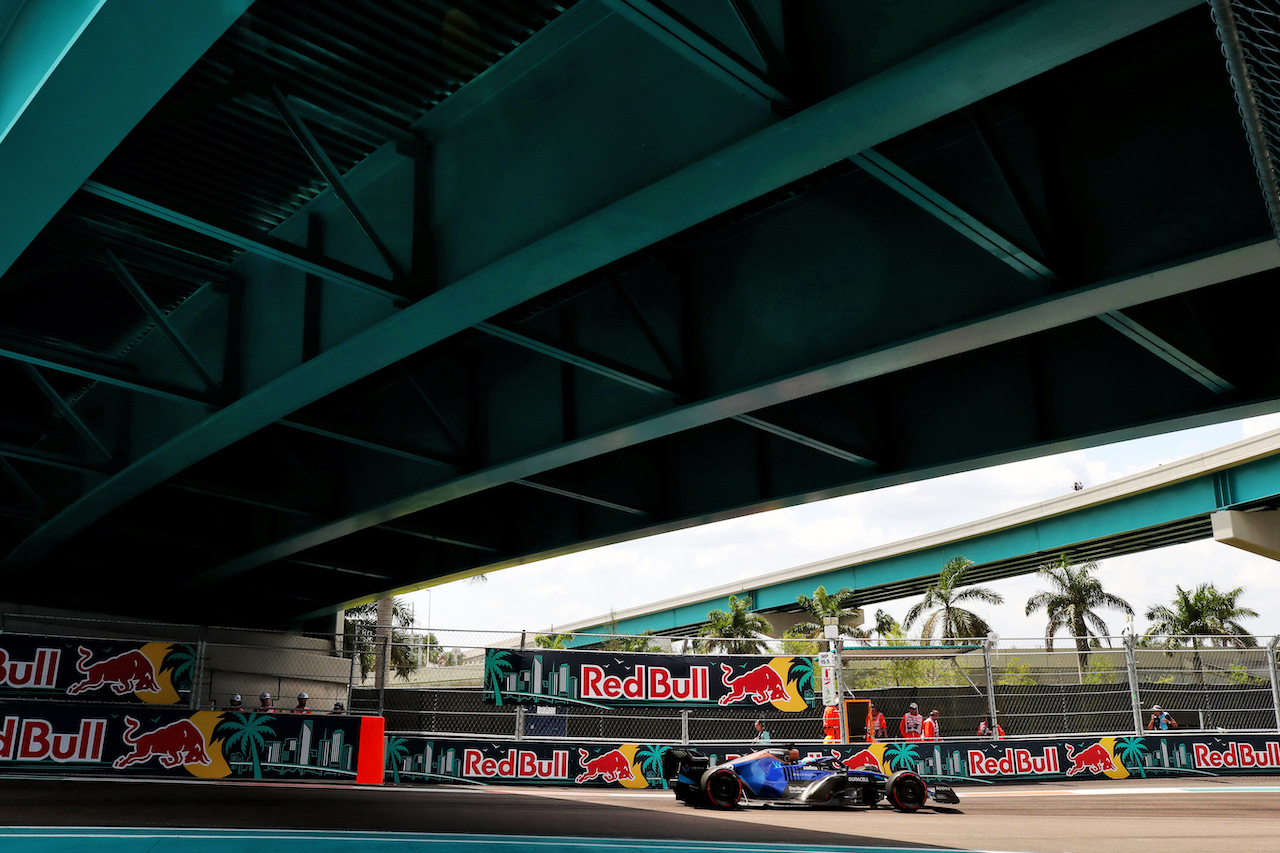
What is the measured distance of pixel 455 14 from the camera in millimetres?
7578

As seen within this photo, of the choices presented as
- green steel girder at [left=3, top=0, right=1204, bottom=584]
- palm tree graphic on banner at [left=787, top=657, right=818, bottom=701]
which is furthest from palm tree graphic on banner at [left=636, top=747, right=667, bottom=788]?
green steel girder at [left=3, top=0, right=1204, bottom=584]

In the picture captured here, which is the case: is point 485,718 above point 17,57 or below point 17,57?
below

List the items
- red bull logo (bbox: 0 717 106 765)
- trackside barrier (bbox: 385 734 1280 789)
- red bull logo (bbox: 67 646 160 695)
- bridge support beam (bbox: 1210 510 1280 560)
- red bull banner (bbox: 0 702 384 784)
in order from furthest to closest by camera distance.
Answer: bridge support beam (bbox: 1210 510 1280 560) < trackside barrier (bbox: 385 734 1280 789) < red bull logo (bbox: 67 646 160 695) < red bull banner (bbox: 0 702 384 784) < red bull logo (bbox: 0 717 106 765)

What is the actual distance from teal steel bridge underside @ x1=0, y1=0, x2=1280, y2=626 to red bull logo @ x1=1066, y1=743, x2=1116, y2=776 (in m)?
12.7

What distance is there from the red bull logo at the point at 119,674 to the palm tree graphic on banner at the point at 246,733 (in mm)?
1402

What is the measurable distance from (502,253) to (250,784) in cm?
1258

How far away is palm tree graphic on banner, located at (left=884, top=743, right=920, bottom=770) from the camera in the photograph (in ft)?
67.1

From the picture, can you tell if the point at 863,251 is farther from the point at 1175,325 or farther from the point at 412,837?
the point at 412,837

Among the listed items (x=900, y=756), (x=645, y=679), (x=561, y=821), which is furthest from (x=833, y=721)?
(x=561, y=821)

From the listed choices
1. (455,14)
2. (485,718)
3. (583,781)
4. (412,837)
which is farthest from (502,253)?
(485,718)

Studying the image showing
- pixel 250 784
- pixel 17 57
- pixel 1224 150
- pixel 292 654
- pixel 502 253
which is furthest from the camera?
pixel 292 654

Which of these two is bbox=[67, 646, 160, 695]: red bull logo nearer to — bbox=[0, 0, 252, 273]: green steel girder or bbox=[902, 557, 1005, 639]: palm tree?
bbox=[0, 0, 252, 273]: green steel girder

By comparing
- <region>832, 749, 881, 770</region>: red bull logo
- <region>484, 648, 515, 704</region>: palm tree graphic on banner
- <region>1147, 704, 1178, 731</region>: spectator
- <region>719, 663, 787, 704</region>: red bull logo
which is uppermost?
<region>484, 648, 515, 704</region>: palm tree graphic on banner

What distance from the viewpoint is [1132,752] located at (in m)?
22.0
